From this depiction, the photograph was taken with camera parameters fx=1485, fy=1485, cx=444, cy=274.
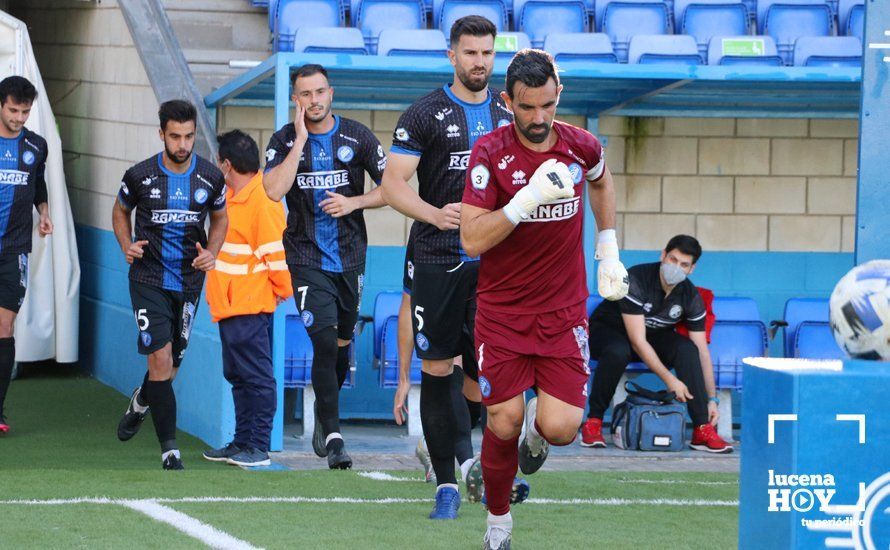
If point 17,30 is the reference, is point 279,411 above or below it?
below

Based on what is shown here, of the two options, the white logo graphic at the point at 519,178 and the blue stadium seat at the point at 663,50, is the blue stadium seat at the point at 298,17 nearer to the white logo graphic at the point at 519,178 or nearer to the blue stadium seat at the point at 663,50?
the blue stadium seat at the point at 663,50

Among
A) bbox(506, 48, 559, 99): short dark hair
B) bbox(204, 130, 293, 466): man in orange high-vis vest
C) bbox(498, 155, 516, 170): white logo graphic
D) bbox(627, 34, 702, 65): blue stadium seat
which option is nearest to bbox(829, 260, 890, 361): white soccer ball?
bbox(506, 48, 559, 99): short dark hair

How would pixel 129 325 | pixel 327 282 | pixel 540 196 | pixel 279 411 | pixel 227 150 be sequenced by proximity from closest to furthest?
pixel 540 196 < pixel 327 282 < pixel 227 150 < pixel 279 411 < pixel 129 325

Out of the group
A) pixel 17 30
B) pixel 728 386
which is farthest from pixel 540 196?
pixel 17 30

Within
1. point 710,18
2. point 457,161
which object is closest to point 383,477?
point 457,161

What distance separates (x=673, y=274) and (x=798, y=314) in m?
1.35

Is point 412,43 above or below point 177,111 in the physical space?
above

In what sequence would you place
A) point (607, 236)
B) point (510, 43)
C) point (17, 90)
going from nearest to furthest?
1. point (607, 236)
2. point (17, 90)
3. point (510, 43)

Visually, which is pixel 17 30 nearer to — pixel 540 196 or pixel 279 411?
pixel 279 411

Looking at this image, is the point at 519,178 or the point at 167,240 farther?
the point at 167,240

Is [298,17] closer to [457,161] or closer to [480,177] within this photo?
[457,161]

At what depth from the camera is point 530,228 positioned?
5.04 metres

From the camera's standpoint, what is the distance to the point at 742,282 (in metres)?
11.1

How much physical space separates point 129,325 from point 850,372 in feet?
26.0
